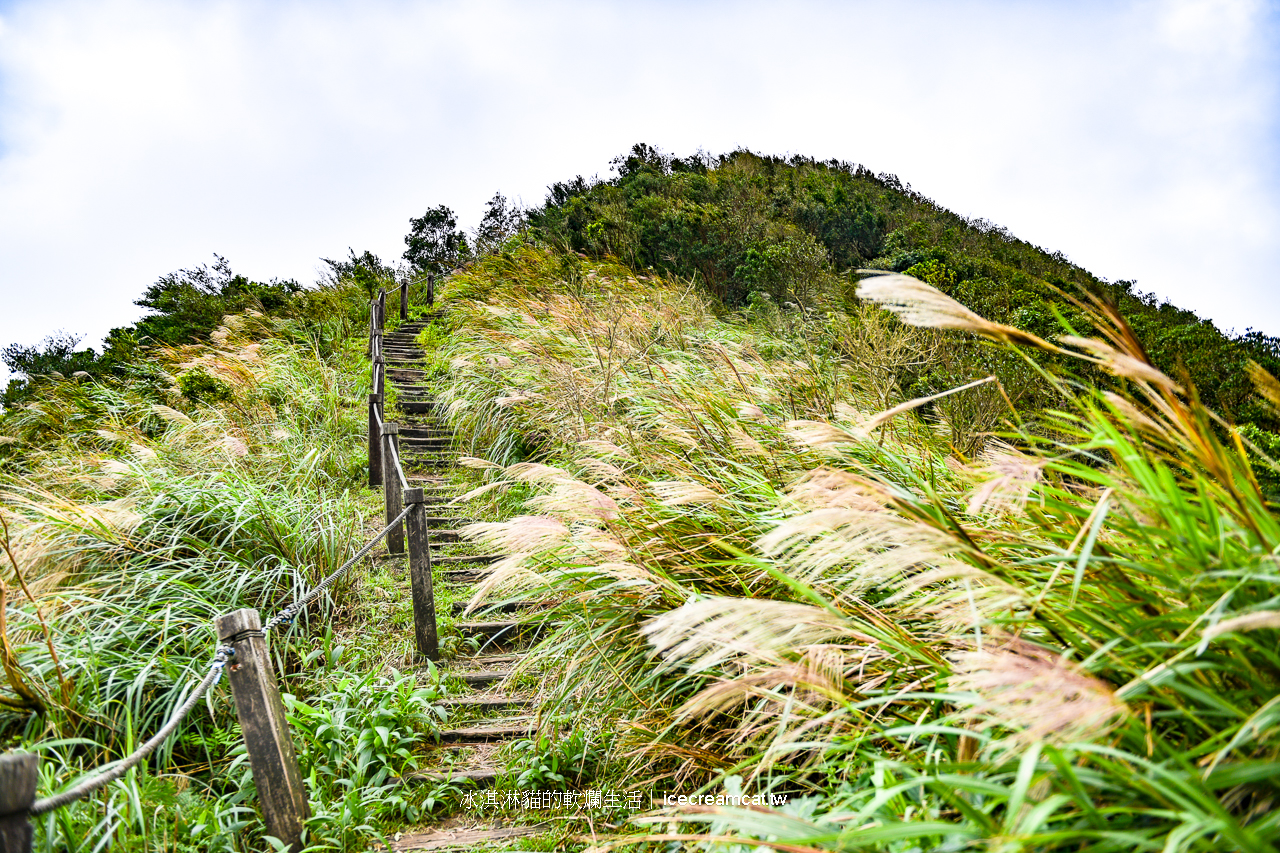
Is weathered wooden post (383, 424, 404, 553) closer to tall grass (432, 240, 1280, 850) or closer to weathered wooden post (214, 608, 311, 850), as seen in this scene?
tall grass (432, 240, 1280, 850)

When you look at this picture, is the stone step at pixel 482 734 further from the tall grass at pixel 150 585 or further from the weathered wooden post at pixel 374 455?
the weathered wooden post at pixel 374 455

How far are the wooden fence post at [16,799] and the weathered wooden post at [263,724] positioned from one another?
107 centimetres

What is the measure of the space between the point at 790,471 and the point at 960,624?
5.61ft

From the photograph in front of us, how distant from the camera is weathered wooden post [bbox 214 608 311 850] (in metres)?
2.43

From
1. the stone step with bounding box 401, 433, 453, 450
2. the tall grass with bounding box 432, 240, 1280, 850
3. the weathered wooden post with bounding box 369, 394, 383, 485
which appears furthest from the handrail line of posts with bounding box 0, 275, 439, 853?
the stone step with bounding box 401, 433, 453, 450

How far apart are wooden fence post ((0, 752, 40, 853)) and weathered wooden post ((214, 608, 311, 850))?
1.07m

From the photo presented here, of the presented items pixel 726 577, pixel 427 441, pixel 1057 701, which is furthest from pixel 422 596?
pixel 427 441

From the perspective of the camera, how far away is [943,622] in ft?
5.11

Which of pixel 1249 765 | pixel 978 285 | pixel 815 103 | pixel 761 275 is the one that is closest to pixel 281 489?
pixel 1249 765

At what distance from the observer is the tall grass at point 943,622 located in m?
1.04

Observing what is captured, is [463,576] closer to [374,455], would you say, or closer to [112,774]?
[374,455]

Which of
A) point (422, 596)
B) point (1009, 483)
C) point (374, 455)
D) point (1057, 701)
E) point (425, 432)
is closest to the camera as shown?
point (1057, 701)

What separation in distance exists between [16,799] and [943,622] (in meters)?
2.11

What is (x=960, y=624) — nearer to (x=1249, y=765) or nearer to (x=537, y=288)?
(x=1249, y=765)
